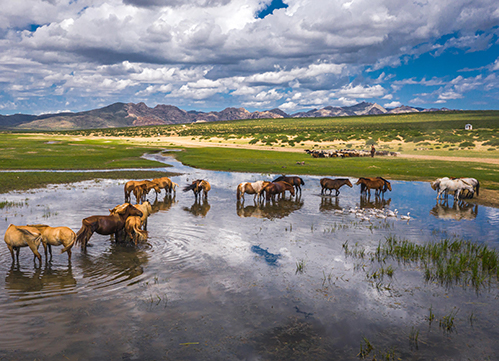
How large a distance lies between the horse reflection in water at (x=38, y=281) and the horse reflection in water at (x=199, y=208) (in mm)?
8215

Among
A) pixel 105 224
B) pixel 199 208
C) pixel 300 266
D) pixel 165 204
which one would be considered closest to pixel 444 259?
pixel 300 266

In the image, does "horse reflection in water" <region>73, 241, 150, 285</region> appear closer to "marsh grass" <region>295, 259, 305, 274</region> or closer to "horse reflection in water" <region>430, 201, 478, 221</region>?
"marsh grass" <region>295, 259, 305, 274</region>

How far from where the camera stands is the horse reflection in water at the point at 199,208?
1827cm

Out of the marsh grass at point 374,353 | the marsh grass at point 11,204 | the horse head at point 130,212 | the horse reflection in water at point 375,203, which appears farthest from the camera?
the horse reflection in water at point 375,203

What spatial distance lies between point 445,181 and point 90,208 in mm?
20819

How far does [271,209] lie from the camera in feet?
65.0

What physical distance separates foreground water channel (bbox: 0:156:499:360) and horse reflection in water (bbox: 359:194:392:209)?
4.90 metres

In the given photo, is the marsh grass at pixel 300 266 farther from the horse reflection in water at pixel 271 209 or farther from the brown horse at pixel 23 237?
the brown horse at pixel 23 237

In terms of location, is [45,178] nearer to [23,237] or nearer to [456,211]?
[23,237]

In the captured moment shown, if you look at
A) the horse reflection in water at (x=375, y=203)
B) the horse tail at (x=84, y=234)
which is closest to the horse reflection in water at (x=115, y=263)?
the horse tail at (x=84, y=234)

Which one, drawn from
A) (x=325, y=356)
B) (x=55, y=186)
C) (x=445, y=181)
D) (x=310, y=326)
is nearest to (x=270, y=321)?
(x=310, y=326)

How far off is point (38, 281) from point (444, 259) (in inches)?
490

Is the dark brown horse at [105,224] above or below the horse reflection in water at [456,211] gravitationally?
above

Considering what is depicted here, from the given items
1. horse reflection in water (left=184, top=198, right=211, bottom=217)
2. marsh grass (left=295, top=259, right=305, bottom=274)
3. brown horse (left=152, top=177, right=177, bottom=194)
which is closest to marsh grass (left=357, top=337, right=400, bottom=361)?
marsh grass (left=295, top=259, right=305, bottom=274)
